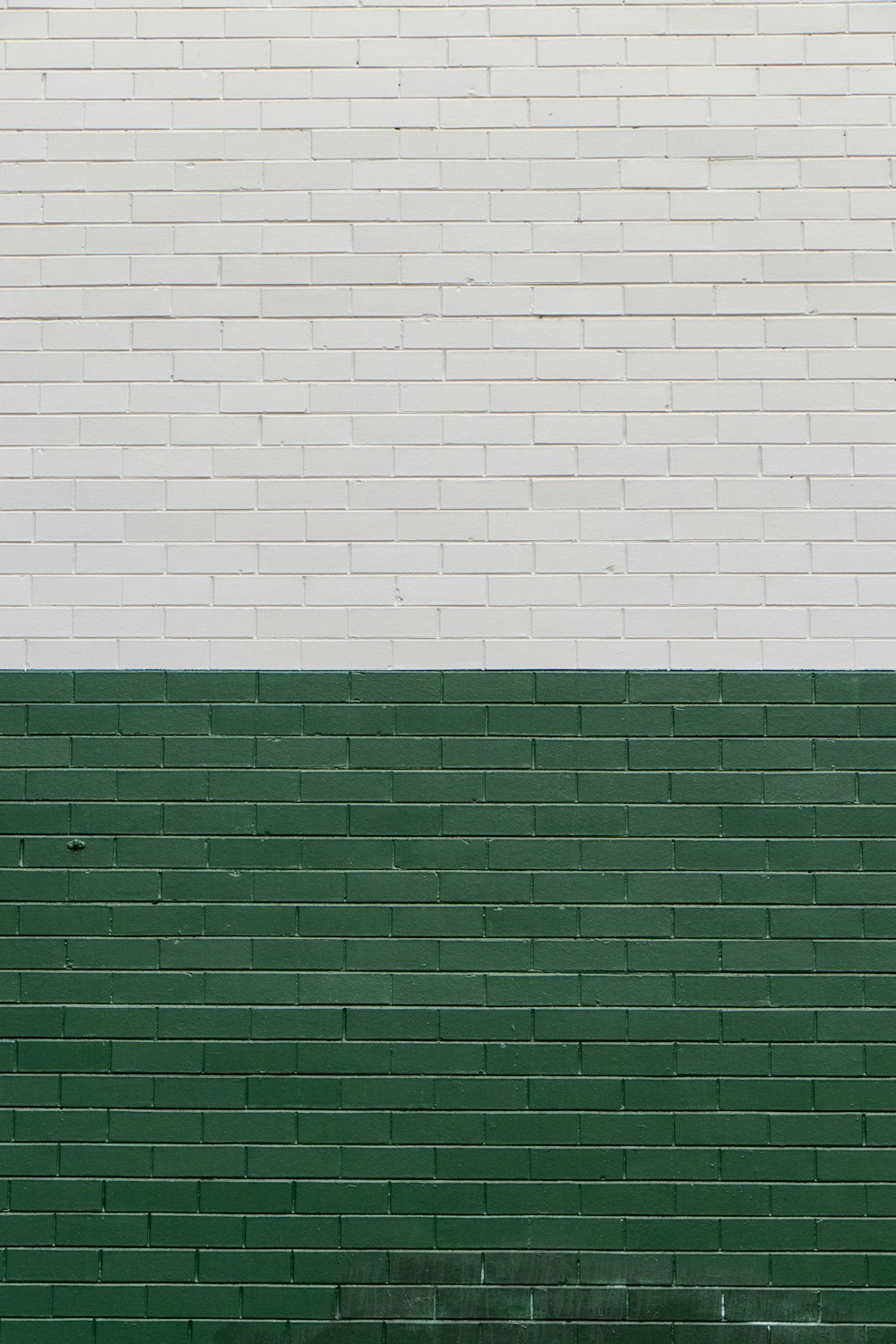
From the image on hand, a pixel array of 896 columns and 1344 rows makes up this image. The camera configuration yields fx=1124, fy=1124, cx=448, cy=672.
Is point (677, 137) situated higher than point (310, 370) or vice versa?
point (677, 137)

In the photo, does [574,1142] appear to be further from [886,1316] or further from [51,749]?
[51,749]

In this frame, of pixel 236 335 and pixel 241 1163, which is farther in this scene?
pixel 236 335

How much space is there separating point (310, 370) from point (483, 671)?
1.47 metres

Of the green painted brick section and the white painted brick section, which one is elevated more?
the white painted brick section

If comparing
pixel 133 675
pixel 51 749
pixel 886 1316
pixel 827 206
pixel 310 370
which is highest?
pixel 827 206

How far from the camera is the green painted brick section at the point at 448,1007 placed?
436 cm

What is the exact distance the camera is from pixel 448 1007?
4.45 metres

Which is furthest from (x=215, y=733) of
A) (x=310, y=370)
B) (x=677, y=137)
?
(x=677, y=137)

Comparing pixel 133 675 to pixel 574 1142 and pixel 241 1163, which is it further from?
pixel 574 1142

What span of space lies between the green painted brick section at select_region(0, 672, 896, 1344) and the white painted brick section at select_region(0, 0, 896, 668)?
0.33 metres

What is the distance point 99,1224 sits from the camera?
4418 millimetres

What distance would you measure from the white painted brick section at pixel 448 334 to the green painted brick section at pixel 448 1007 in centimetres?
33

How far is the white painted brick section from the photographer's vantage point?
183 inches

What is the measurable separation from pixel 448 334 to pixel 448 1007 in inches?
109
